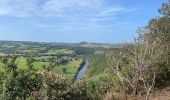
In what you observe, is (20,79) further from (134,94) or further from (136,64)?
(134,94)

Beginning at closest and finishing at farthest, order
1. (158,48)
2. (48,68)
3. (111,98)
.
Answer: (48,68) < (111,98) < (158,48)

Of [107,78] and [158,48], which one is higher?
[158,48]

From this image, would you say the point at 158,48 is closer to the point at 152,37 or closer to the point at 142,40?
the point at 142,40

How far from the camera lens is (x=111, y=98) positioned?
17.9 m

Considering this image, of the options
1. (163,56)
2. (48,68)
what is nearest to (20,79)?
(48,68)

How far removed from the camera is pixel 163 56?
70.4ft

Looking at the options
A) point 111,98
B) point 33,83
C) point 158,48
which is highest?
point 158,48

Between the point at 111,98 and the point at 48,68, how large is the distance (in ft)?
13.3

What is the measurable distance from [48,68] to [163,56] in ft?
28.5

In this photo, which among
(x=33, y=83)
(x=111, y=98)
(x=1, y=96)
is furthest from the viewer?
(x=111, y=98)

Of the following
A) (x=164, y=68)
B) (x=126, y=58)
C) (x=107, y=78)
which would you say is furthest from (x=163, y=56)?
(x=107, y=78)

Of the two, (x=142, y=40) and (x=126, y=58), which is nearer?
(x=142, y=40)

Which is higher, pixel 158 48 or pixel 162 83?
pixel 158 48

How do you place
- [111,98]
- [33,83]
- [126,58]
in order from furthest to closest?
[126,58]
[111,98]
[33,83]
